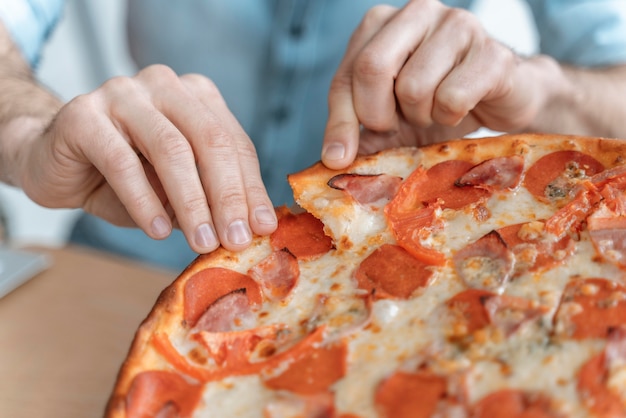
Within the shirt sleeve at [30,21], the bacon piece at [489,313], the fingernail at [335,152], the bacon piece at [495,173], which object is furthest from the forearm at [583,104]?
the shirt sleeve at [30,21]

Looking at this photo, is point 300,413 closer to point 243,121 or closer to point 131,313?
point 131,313

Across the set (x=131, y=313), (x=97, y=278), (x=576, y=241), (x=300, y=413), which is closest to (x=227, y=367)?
(x=300, y=413)

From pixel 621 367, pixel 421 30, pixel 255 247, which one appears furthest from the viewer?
pixel 421 30

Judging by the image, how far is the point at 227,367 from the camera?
0.88 metres

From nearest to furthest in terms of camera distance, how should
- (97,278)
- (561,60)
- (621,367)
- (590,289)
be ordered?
(621,367), (590,289), (97,278), (561,60)

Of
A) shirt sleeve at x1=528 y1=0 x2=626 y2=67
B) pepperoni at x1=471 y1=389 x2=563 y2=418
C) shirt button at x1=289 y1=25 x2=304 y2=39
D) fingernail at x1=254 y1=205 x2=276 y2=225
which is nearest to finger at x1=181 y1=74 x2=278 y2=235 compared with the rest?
fingernail at x1=254 y1=205 x2=276 y2=225

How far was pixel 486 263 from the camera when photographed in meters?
0.95

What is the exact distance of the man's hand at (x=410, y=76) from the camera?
122 centimetres

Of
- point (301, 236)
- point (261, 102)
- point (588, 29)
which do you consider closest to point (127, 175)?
point (301, 236)

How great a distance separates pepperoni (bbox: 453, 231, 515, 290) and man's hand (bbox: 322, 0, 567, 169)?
0.30 meters

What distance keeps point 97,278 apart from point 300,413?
37.6 inches

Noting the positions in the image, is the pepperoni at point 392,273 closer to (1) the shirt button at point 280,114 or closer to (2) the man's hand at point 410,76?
(2) the man's hand at point 410,76

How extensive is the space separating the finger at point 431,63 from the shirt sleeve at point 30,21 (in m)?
1.05

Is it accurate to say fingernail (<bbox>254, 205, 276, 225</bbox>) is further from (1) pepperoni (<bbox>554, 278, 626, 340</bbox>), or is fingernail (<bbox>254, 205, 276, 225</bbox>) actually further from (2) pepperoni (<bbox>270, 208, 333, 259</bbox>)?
(1) pepperoni (<bbox>554, 278, 626, 340</bbox>)
